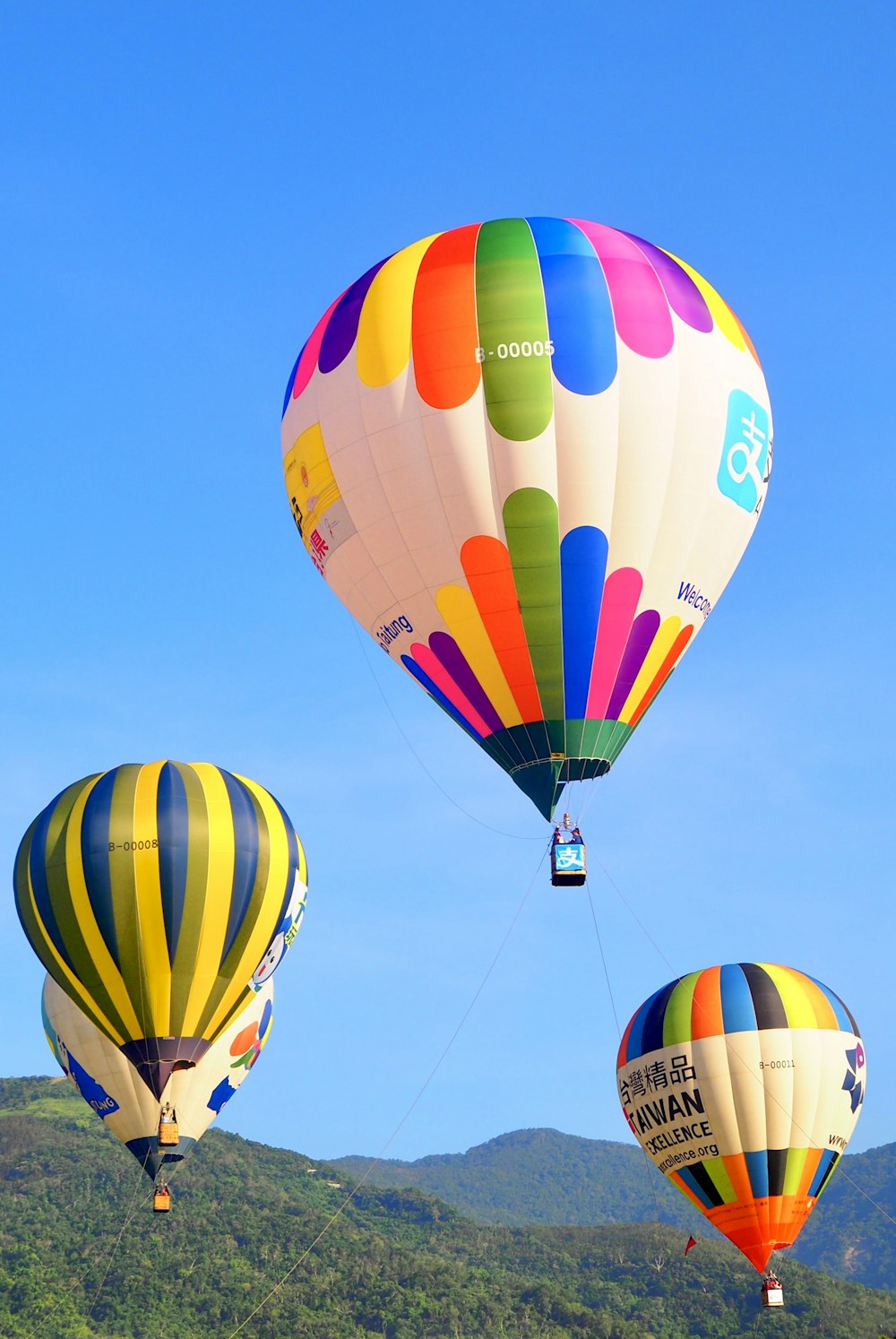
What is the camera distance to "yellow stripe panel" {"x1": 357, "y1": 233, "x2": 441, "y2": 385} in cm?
2183

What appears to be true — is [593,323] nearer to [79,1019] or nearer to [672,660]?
[672,660]

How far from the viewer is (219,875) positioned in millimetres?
25062

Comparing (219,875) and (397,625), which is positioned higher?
(397,625)

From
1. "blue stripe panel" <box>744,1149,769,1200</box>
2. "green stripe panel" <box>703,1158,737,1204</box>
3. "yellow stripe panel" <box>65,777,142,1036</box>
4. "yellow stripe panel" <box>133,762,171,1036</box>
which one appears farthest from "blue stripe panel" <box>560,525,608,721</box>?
"green stripe panel" <box>703,1158,737,1204</box>

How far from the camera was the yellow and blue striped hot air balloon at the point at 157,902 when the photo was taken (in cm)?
2416

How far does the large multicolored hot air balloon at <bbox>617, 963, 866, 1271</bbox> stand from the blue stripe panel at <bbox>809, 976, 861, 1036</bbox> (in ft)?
0.07

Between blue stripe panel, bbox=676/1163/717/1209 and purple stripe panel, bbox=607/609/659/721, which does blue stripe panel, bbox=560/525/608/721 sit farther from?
blue stripe panel, bbox=676/1163/717/1209

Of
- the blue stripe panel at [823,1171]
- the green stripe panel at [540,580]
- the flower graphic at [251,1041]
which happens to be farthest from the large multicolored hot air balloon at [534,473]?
the blue stripe panel at [823,1171]

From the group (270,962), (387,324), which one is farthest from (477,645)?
(270,962)

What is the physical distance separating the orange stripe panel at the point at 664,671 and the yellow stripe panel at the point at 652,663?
0.06 metres

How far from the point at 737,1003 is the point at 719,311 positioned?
35.9 ft

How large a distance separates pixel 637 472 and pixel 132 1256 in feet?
270

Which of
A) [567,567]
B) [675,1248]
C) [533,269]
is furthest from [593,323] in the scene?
[675,1248]

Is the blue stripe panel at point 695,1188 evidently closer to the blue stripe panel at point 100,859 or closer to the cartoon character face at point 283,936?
the cartoon character face at point 283,936
